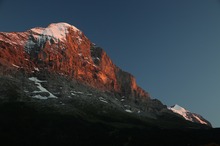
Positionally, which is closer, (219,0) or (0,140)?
(219,0)

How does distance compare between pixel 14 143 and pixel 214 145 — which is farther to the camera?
pixel 14 143

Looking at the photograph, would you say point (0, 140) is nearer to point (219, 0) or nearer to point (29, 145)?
point (29, 145)

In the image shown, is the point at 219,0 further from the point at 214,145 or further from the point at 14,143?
the point at 14,143

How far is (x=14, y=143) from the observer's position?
7721 inches

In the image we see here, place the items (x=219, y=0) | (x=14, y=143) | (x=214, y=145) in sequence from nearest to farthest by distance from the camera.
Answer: (x=219, y=0) < (x=214, y=145) < (x=14, y=143)

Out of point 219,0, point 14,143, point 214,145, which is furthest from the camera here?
point 14,143

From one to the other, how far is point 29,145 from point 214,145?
4478 inches

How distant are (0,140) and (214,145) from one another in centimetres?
12315

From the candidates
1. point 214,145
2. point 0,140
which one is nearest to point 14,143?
point 0,140

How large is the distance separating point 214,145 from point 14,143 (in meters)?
117

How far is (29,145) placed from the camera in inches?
7810

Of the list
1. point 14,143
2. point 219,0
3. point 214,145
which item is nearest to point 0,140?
point 14,143

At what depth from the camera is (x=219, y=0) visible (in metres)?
54.5

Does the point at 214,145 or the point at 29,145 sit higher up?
the point at 29,145
